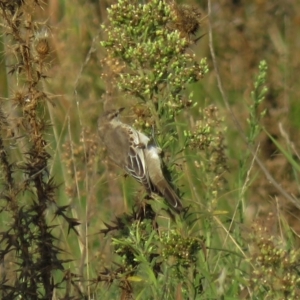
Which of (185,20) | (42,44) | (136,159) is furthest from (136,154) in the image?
(42,44)

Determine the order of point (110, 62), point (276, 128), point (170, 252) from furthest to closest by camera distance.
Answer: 1. point (276, 128)
2. point (110, 62)
3. point (170, 252)

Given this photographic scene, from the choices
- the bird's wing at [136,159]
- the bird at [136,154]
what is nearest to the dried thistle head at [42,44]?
the bird at [136,154]

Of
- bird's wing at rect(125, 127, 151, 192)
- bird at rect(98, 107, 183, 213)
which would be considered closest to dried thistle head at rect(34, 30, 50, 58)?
bird at rect(98, 107, 183, 213)

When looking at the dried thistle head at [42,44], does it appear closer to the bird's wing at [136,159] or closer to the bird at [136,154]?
the bird at [136,154]

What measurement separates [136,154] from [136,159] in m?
0.07

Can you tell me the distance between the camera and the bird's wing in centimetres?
466

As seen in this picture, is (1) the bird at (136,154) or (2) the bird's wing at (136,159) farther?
(2) the bird's wing at (136,159)

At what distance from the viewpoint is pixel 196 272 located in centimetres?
375

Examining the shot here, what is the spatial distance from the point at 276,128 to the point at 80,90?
1.75 metres

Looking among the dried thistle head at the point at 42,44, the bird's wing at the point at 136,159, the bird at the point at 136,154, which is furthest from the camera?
the bird's wing at the point at 136,159

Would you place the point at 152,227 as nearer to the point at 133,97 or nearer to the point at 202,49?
the point at 133,97

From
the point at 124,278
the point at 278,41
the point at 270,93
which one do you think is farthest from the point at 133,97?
the point at 278,41

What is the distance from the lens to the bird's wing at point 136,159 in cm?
466

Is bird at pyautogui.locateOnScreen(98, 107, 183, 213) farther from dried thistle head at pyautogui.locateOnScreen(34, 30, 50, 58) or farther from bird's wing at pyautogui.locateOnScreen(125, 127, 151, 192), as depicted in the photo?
dried thistle head at pyautogui.locateOnScreen(34, 30, 50, 58)
